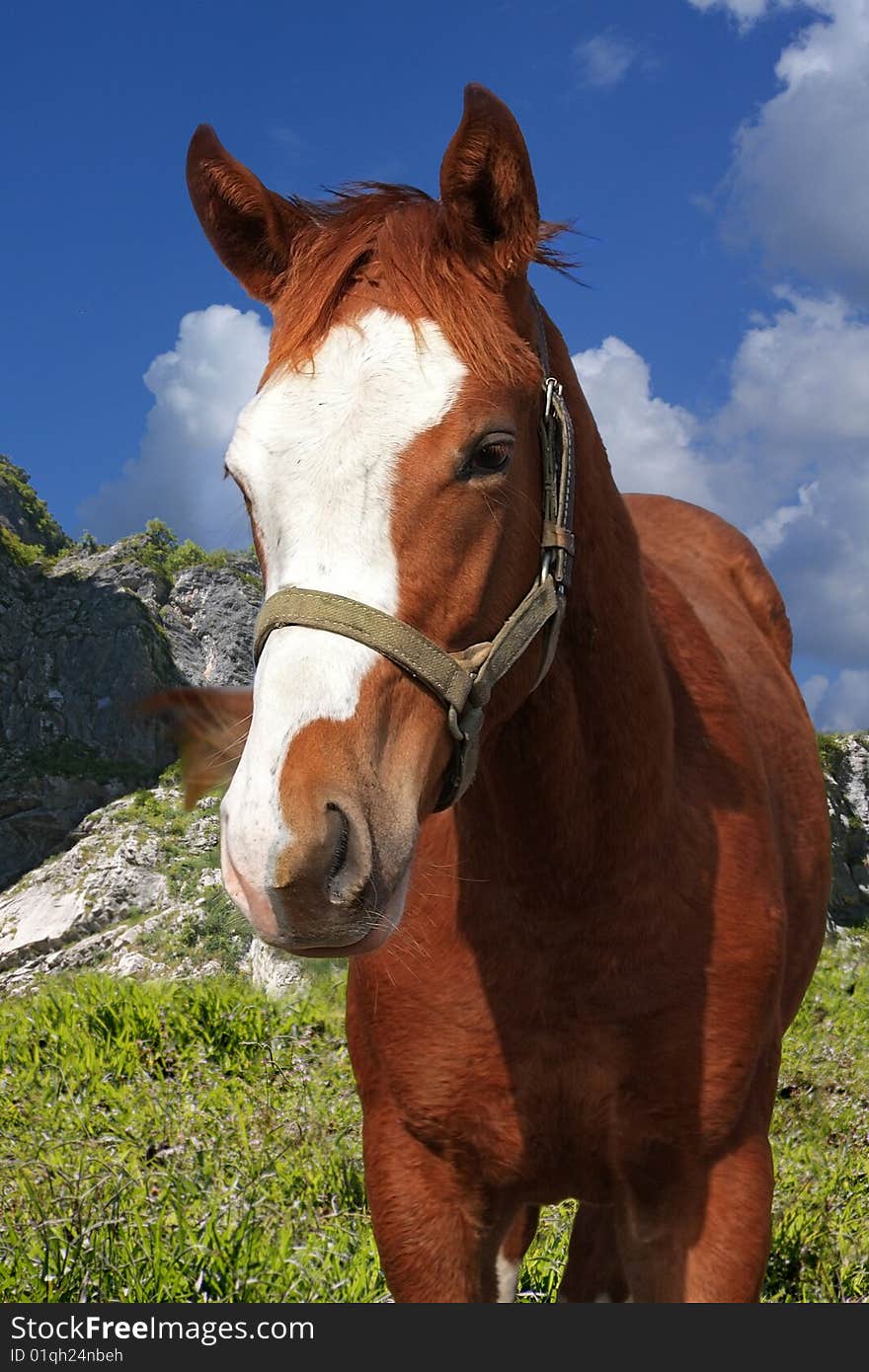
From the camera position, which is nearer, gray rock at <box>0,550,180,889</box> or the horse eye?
the horse eye

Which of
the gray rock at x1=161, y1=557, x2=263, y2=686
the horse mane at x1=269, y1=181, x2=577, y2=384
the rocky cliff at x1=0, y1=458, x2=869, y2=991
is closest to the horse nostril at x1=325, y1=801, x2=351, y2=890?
the horse mane at x1=269, y1=181, x2=577, y2=384

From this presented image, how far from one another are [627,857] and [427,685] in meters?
0.67

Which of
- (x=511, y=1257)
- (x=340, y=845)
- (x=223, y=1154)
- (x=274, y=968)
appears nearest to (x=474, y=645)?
(x=340, y=845)

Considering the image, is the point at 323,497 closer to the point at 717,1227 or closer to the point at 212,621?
the point at 717,1227

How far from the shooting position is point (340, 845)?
1409mm

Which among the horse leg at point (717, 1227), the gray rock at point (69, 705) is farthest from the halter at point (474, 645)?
the gray rock at point (69, 705)

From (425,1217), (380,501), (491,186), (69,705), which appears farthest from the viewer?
(69,705)

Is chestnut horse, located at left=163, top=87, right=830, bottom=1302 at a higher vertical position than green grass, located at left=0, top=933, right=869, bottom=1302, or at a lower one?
higher

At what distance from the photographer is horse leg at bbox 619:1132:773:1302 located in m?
2.09

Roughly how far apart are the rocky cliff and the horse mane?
370 inches

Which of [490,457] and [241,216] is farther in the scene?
[241,216]

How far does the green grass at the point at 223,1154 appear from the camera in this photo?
2943mm

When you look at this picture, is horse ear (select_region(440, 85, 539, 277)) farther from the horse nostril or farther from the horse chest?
the horse chest

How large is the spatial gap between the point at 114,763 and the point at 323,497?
15615mm
